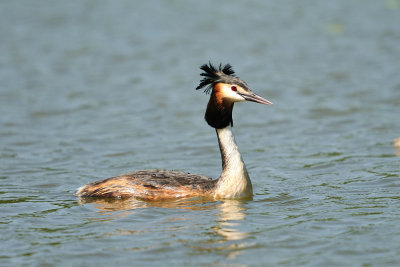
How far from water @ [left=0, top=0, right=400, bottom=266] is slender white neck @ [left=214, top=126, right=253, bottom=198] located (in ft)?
0.85

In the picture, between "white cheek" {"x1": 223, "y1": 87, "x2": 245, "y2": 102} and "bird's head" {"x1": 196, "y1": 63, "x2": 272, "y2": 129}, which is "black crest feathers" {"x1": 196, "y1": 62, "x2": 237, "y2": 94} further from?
"white cheek" {"x1": 223, "y1": 87, "x2": 245, "y2": 102}

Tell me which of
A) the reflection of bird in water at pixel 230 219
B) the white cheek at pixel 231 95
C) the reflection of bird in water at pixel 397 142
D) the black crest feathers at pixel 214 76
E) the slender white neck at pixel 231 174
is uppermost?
the black crest feathers at pixel 214 76

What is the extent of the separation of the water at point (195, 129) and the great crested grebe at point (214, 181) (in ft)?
0.68

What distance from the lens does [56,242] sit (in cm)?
890

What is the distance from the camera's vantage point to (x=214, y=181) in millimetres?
10672

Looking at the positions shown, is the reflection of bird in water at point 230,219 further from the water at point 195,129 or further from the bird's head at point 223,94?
the bird's head at point 223,94

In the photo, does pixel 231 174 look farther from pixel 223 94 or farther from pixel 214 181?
pixel 223 94

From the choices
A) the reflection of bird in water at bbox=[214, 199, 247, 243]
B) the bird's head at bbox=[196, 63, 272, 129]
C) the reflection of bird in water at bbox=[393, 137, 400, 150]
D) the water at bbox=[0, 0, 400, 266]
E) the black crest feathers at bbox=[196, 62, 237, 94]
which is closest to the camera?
the water at bbox=[0, 0, 400, 266]

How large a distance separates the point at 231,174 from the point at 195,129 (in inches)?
196

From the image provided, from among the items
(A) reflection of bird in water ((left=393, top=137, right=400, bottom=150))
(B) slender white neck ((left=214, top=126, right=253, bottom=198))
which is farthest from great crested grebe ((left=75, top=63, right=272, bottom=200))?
(A) reflection of bird in water ((left=393, top=137, right=400, bottom=150))

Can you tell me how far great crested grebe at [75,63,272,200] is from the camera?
34.3 feet

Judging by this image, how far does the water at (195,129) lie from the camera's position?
8.76 m

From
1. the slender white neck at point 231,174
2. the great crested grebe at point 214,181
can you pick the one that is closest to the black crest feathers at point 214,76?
the great crested grebe at point 214,181

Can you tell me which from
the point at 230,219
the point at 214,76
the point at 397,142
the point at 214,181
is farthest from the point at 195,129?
the point at 230,219
